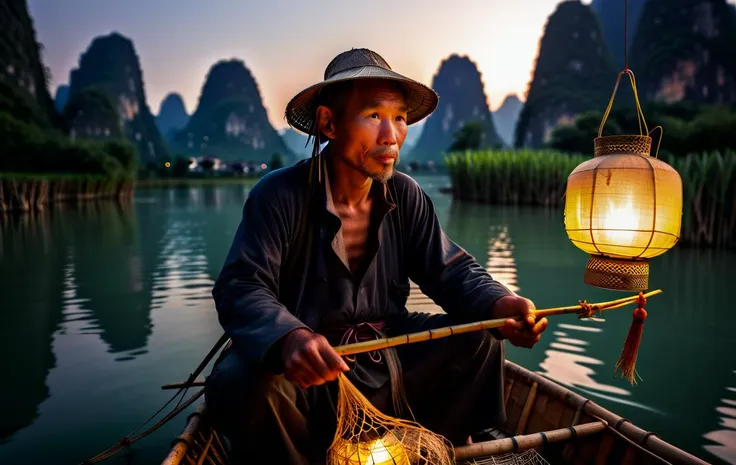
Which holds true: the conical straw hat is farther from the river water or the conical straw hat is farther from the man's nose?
the river water

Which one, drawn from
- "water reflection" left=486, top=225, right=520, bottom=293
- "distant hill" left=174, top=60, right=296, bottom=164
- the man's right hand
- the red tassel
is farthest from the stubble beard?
"distant hill" left=174, top=60, right=296, bottom=164

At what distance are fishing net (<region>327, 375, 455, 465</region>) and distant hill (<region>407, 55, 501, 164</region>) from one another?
10240 centimetres

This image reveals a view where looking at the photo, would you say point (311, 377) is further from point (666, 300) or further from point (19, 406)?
point (666, 300)

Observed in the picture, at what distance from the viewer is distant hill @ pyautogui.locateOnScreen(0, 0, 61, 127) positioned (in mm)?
38000

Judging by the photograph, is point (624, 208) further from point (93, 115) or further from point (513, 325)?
point (93, 115)

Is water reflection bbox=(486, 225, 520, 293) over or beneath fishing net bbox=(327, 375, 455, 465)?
beneath

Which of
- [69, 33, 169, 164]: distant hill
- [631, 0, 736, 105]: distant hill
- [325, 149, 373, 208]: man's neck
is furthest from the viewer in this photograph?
[69, 33, 169, 164]: distant hill

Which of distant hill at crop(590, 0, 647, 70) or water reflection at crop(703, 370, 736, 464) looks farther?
distant hill at crop(590, 0, 647, 70)

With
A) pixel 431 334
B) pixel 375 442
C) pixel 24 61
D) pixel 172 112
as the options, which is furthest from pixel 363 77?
pixel 172 112

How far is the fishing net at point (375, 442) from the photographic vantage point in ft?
5.24

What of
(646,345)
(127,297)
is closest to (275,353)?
(646,345)

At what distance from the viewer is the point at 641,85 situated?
153 ft

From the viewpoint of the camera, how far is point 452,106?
353 ft

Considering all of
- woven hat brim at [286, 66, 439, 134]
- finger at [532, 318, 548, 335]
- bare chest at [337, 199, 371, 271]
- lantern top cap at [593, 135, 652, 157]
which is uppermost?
woven hat brim at [286, 66, 439, 134]
